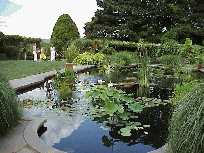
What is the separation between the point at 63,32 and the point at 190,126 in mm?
16474

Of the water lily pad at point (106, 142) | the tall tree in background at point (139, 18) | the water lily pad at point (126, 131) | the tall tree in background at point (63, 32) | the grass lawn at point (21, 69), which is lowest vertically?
the water lily pad at point (106, 142)

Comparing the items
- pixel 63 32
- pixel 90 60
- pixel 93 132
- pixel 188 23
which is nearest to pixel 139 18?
pixel 188 23

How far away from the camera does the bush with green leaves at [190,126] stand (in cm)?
145

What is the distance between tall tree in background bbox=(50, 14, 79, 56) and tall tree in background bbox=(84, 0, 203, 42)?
581 centimetres

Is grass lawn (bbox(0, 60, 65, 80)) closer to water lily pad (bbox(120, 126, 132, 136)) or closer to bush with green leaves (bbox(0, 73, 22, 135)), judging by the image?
bush with green leaves (bbox(0, 73, 22, 135))

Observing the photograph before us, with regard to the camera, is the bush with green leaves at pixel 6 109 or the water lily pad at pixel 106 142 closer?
the bush with green leaves at pixel 6 109

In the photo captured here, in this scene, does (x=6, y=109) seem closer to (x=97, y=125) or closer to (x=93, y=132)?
(x=93, y=132)

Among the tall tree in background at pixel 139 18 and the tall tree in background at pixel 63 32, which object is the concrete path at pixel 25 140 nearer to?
the tall tree in background at pixel 63 32

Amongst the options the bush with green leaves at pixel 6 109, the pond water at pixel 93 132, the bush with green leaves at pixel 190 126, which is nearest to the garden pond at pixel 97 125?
the pond water at pixel 93 132

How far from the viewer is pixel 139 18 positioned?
22.1 metres

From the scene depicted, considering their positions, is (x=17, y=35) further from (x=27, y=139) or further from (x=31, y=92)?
(x=27, y=139)

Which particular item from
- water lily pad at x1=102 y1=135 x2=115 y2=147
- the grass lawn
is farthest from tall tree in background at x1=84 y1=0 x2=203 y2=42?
water lily pad at x1=102 y1=135 x2=115 y2=147

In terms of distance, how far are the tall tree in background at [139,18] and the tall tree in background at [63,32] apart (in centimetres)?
581

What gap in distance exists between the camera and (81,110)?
10.8 ft
